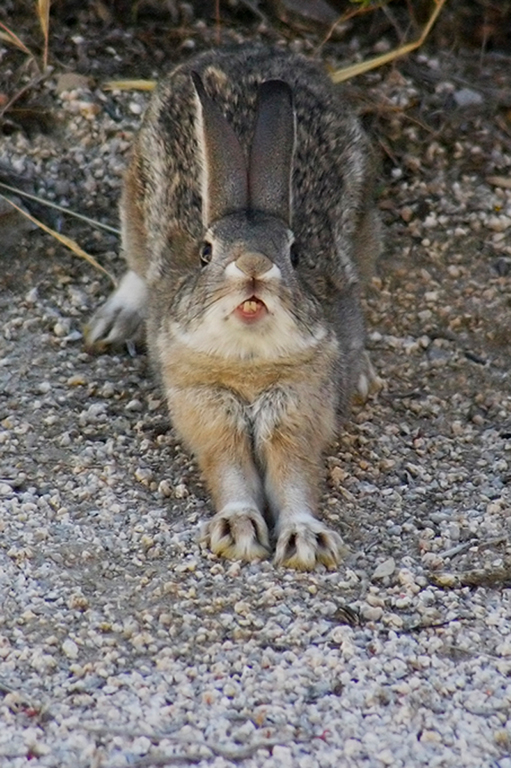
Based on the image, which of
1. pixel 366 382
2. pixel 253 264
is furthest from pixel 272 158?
pixel 366 382

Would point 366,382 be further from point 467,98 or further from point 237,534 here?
point 467,98

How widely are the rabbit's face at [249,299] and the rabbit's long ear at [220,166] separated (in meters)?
0.08

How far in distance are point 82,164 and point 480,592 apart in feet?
11.4

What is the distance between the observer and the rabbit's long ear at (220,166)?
5.16 metres

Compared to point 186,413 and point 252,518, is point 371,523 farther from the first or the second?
point 186,413

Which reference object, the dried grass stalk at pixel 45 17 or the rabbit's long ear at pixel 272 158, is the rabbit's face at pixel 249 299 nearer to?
the rabbit's long ear at pixel 272 158

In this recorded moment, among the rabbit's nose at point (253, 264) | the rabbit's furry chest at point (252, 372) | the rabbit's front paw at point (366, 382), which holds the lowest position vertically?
the rabbit's front paw at point (366, 382)

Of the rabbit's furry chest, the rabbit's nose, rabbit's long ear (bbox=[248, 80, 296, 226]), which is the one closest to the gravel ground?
the rabbit's furry chest

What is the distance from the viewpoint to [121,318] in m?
6.32

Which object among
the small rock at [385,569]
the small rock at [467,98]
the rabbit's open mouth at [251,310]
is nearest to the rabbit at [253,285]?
the rabbit's open mouth at [251,310]

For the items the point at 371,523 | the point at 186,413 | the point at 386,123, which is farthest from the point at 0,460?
the point at 386,123

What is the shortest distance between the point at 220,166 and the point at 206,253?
13.6 inches

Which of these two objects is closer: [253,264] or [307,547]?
[253,264]

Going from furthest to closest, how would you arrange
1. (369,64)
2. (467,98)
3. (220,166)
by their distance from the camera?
(467,98) → (369,64) → (220,166)
